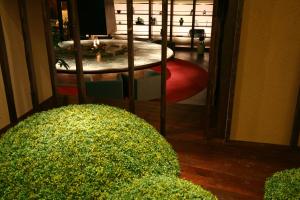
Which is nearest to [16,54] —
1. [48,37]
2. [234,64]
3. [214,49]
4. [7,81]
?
[7,81]

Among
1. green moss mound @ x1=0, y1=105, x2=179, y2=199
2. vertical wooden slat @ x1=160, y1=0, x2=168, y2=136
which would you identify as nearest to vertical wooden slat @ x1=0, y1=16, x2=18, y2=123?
green moss mound @ x1=0, y1=105, x2=179, y2=199

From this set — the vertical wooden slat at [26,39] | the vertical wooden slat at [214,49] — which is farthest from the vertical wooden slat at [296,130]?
the vertical wooden slat at [26,39]

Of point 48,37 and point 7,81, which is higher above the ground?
point 48,37

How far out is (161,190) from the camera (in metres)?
1.82

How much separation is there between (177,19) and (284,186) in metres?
8.99

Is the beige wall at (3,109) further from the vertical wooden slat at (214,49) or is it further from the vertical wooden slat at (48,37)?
the vertical wooden slat at (214,49)

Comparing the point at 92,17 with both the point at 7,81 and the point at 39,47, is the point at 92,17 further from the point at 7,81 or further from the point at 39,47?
the point at 7,81

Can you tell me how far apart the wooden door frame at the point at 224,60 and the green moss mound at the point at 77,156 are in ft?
3.64

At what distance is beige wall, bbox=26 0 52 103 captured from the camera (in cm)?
387

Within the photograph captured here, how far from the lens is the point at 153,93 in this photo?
15.9 feet

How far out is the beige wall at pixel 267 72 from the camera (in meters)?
2.87

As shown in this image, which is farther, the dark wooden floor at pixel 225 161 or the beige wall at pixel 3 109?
the beige wall at pixel 3 109

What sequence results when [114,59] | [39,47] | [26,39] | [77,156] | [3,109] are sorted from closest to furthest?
[77,156]
[26,39]
[3,109]
[39,47]
[114,59]

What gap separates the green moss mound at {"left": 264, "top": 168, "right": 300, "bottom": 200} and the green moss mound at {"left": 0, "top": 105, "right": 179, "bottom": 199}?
720 mm
